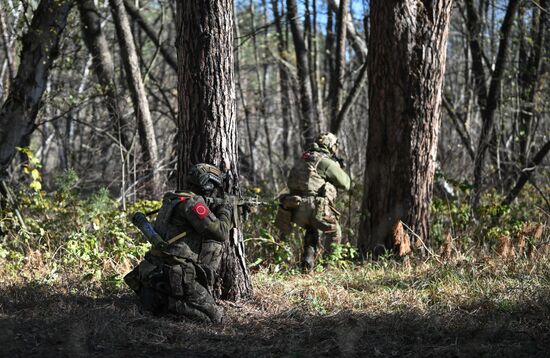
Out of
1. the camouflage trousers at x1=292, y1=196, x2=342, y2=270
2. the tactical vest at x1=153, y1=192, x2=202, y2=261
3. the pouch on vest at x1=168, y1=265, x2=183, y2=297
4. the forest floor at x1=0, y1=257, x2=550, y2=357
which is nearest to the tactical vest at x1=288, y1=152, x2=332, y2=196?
the camouflage trousers at x1=292, y1=196, x2=342, y2=270

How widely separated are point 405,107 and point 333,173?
3.85ft

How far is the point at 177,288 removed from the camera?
17.9 ft

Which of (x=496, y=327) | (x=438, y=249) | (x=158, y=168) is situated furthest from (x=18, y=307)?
(x=158, y=168)

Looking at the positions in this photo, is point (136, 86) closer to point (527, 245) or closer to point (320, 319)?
point (527, 245)

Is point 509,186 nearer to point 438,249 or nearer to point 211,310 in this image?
point 438,249

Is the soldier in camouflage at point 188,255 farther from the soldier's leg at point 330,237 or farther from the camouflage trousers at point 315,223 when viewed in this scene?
the soldier's leg at point 330,237

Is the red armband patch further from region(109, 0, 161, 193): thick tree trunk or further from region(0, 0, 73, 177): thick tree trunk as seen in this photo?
A: region(109, 0, 161, 193): thick tree trunk

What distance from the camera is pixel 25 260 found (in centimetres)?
767

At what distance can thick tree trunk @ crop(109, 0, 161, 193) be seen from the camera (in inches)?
466

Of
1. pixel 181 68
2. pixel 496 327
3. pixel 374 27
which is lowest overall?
pixel 496 327

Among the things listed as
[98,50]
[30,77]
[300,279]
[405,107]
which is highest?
[98,50]

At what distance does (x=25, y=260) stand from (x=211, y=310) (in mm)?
3076

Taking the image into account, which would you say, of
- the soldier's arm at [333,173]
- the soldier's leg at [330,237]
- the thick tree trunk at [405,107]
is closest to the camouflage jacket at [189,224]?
the soldier's arm at [333,173]

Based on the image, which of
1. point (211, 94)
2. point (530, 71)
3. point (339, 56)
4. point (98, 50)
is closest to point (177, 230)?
point (211, 94)
